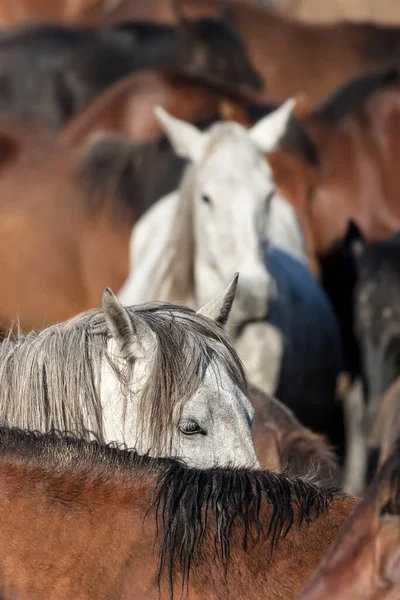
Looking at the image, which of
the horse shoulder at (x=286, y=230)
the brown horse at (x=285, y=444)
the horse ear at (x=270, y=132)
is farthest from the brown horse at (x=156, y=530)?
the horse shoulder at (x=286, y=230)

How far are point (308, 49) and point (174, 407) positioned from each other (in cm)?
902

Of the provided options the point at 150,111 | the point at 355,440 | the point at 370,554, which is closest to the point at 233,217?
the point at 355,440

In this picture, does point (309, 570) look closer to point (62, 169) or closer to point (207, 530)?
point (207, 530)

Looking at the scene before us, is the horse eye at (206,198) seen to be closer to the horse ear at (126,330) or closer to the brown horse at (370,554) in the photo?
the horse ear at (126,330)

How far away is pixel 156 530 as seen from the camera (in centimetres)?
147

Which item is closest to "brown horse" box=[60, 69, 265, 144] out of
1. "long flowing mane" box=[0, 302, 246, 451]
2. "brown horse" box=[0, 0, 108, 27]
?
"long flowing mane" box=[0, 302, 246, 451]

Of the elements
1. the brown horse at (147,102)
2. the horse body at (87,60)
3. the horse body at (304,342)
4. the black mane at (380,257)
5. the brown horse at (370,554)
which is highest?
the horse body at (87,60)

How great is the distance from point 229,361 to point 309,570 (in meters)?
0.61

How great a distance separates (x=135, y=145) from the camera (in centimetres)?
588

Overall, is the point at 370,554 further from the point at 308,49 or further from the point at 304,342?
the point at 308,49

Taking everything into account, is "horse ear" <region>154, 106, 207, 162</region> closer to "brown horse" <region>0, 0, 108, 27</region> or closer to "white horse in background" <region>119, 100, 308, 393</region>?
"white horse in background" <region>119, 100, 308, 393</region>

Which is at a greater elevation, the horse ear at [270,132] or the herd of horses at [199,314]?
the horse ear at [270,132]

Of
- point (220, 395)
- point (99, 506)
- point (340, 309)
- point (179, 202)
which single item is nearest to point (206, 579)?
point (99, 506)

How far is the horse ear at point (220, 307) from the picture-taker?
219 cm
